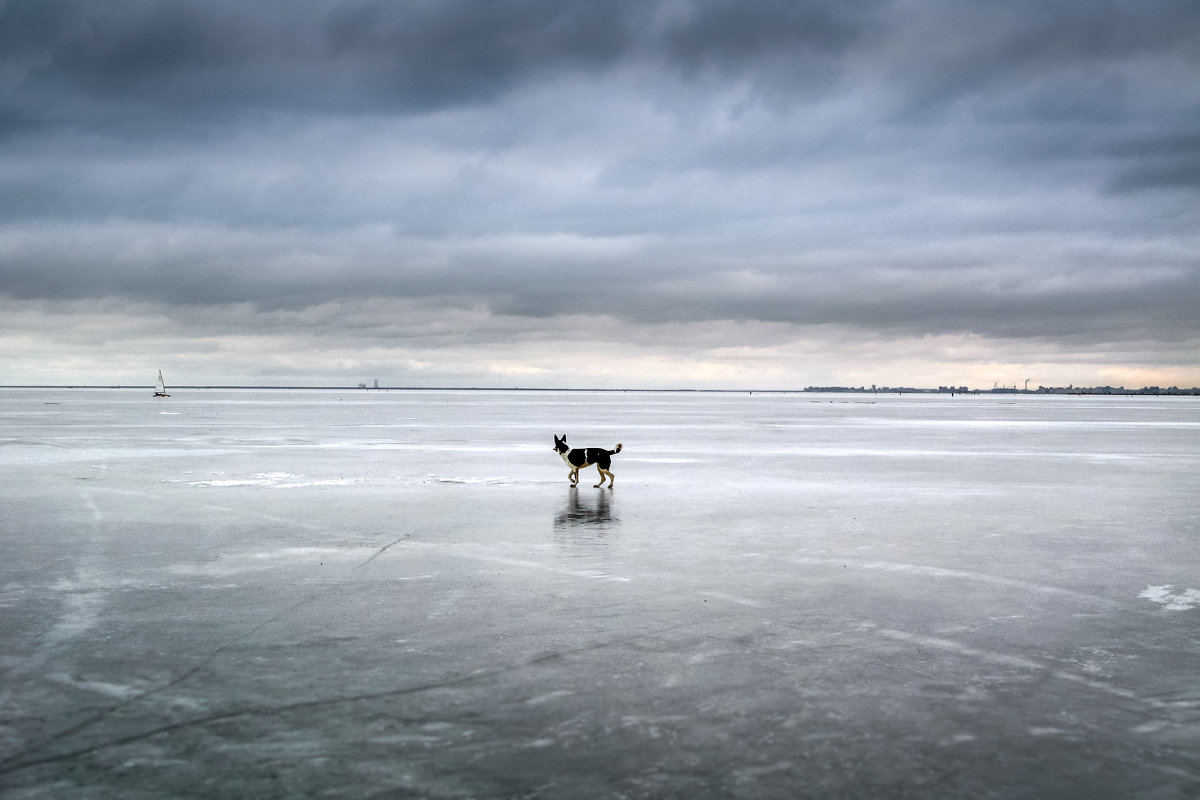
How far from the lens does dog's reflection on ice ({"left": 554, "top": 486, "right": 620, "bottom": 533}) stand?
1593cm

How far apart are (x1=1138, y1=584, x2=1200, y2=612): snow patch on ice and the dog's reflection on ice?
25.5 feet

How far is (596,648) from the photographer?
8242 millimetres

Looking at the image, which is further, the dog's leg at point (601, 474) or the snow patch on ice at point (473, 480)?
the snow patch on ice at point (473, 480)

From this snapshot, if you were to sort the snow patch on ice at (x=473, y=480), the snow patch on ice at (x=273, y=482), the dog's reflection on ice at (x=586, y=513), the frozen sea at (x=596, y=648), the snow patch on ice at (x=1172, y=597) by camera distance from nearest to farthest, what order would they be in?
1. the frozen sea at (x=596, y=648)
2. the snow patch on ice at (x=1172, y=597)
3. the dog's reflection on ice at (x=586, y=513)
4. the snow patch on ice at (x=273, y=482)
5. the snow patch on ice at (x=473, y=480)

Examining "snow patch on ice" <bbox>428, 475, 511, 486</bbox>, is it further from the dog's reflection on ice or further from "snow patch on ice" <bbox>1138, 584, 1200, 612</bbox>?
"snow patch on ice" <bbox>1138, 584, 1200, 612</bbox>

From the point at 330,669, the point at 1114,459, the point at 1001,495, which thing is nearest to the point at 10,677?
the point at 330,669

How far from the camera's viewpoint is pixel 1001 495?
20.8 meters

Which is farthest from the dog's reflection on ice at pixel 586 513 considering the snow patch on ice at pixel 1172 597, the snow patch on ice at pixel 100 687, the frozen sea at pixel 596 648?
the snow patch on ice at pixel 100 687

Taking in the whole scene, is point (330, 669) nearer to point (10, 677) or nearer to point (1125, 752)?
point (10, 677)

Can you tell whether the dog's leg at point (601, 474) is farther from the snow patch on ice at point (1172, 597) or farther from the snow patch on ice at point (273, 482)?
the snow patch on ice at point (1172, 597)

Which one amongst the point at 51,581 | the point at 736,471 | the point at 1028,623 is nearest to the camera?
the point at 1028,623

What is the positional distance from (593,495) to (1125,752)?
15.3 meters

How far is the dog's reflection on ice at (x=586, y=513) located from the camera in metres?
15.9

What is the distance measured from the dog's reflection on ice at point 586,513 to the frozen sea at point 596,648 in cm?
14
